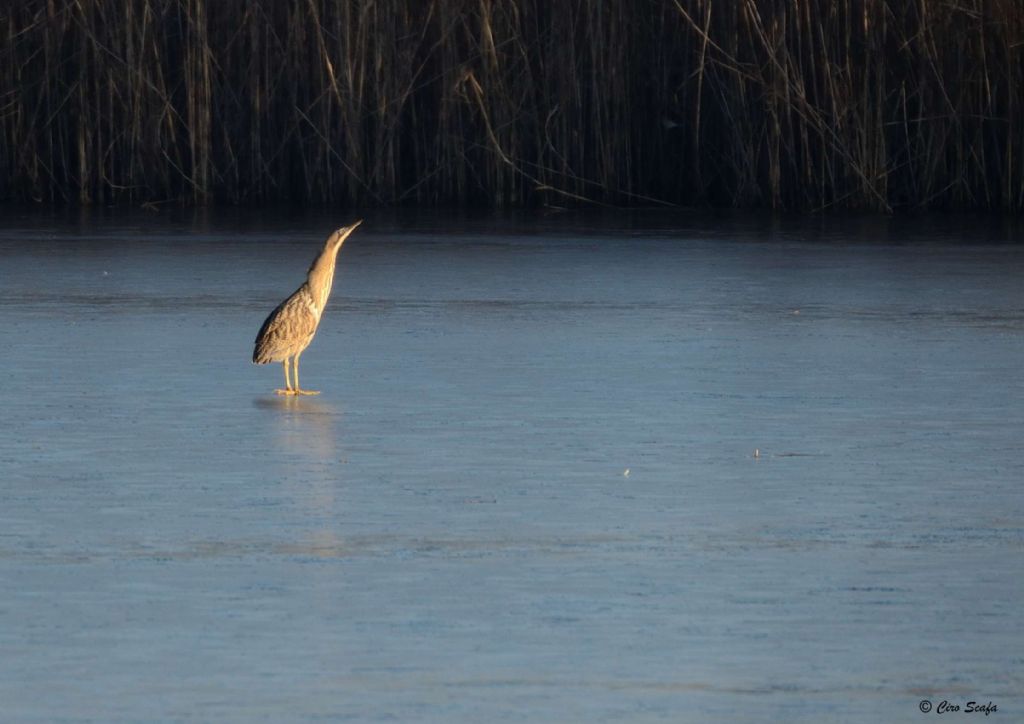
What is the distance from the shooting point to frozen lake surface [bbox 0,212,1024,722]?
3.41 meters

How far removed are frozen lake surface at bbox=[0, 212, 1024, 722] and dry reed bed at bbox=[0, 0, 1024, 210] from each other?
4.89 m

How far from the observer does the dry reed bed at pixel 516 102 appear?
48.0ft

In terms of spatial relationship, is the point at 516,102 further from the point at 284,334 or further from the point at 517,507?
the point at 517,507

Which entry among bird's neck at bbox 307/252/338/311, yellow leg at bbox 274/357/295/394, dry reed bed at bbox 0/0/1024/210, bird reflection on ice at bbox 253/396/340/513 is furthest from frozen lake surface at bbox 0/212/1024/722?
dry reed bed at bbox 0/0/1024/210

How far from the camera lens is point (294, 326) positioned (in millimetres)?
6871

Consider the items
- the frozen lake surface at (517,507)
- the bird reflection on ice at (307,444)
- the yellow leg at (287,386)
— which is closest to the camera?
the frozen lake surface at (517,507)

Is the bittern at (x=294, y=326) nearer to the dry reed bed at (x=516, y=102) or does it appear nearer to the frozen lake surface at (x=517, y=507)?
the frozen lake surface at (x=517, y=507)

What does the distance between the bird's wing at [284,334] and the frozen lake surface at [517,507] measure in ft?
0.62

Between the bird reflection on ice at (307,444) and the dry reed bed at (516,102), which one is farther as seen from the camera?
the dry reed bed at (516,102)

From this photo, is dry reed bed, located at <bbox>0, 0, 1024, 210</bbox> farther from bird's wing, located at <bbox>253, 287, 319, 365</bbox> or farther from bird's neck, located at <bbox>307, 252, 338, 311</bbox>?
bird's wing, located at <bbox>253, 287, 319, 365</bbox>

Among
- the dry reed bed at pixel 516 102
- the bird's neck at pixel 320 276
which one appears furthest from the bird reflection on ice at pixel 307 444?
the dry reed bed at pixel 516 102

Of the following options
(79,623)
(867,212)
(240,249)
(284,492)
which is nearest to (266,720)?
(79,623)

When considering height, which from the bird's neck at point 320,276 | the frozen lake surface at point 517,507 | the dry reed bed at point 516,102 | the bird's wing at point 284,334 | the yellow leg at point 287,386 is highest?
the dry reed bed at point 516,102

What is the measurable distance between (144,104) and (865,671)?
1334cm
